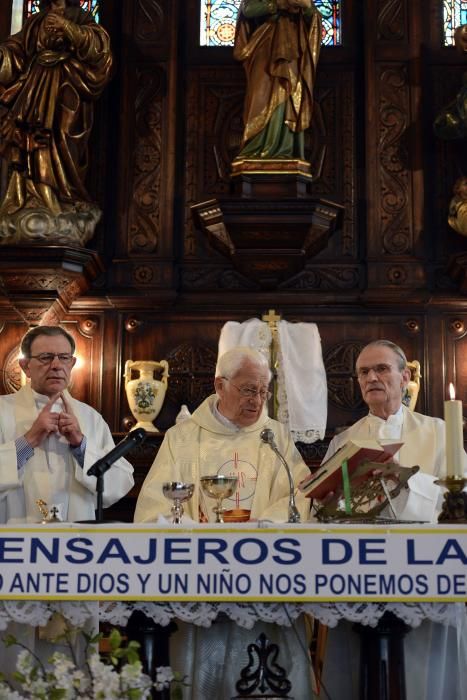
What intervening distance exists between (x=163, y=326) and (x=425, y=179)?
85.2 inches

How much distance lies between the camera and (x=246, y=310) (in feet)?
29.0

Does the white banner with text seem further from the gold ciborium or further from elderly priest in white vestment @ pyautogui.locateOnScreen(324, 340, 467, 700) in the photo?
the gold ciborium

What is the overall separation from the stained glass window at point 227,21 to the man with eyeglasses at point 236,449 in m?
4.23

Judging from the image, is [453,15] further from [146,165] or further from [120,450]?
[120,450]

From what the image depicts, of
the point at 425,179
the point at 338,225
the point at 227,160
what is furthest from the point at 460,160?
the point at 227,160

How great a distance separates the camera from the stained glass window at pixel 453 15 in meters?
9.48

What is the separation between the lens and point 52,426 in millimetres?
5402

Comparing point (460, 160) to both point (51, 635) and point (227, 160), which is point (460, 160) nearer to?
point (227, 160)

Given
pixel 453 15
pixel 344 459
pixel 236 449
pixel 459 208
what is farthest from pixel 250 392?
pixel 453 15

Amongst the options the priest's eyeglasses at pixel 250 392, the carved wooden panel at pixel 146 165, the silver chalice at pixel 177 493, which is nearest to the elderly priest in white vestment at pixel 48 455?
the priest's eyeglasses at pixel 250 392

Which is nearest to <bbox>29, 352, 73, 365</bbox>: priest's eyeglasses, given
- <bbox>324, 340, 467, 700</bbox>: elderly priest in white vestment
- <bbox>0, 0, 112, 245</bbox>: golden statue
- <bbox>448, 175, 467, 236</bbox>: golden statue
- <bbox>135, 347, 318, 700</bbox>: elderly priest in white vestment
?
<bbox>135, 347, 318, 700</bbox>: elderly priest in white vestment

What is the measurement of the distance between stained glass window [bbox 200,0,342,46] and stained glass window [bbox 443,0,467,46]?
0.81 m

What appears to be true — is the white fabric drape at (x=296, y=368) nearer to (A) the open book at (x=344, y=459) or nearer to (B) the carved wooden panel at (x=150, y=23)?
(B) the carved wooden panel at (x=150, y=23)

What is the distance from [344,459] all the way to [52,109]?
16.3 feet
